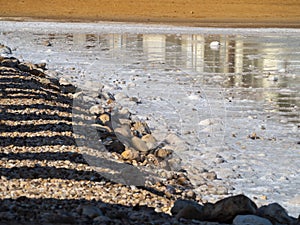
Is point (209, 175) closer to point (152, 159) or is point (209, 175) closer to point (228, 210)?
point (152, 159)

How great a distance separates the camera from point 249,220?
17.1ft

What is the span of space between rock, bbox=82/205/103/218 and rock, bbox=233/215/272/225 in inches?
40.9

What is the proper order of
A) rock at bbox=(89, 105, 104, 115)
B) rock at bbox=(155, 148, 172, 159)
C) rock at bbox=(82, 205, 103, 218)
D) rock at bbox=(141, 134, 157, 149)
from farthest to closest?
rock at bbox=(89, 105, 104, 115)
rock at bbox=(141, 134, 157, 149)
rock at bbox=(155, 148, 172, 159)
rock at bbox=(82, 205, 103, 218)

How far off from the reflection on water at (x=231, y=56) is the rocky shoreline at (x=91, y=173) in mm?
2980

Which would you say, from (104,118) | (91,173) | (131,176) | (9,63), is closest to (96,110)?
(104,118)

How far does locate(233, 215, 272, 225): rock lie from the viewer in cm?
521

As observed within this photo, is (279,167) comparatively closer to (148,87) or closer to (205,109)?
(205,109)

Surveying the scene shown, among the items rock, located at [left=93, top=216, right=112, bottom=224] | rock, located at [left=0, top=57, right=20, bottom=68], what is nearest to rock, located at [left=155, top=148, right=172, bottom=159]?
rock, located at [left=93, top=216, right=112, bottom=224]

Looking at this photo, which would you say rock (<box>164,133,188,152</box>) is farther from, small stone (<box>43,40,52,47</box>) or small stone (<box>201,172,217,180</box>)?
small stone (<box>43,40,52,47</box>)

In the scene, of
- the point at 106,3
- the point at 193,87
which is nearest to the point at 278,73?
the point at 193,87

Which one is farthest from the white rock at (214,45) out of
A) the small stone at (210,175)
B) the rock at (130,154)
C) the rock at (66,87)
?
the small stone at (210,175)

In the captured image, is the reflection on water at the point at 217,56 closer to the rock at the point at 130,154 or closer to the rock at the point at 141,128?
the rock at the point at 141,128

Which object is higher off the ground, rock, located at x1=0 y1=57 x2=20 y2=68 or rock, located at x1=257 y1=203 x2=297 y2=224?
rock, located at x1=0 y1=57 x2=20 y2=68

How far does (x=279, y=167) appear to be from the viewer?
788 centimetres
